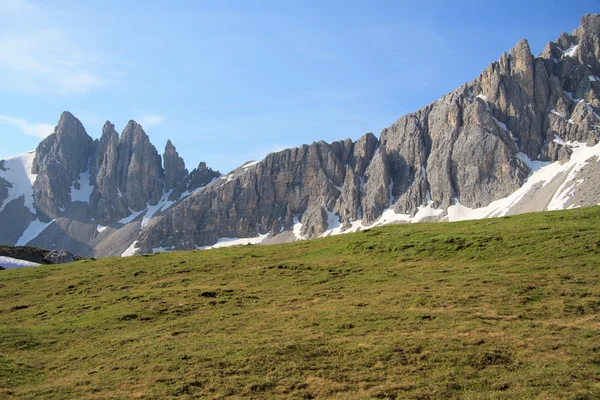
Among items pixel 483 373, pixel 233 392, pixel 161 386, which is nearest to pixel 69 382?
pixel 161 386

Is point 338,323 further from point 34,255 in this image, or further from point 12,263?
point 34,255

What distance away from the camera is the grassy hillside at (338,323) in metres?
17.1

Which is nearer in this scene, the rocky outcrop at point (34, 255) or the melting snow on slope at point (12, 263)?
the melting snow on slope at point (12, 263)

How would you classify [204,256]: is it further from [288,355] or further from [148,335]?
[288,355]

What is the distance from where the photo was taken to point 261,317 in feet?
85.4

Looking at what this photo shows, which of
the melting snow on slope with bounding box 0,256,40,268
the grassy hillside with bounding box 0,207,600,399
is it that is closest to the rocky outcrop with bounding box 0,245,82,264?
the melting snow on slope with bounding box 0,256,40,268

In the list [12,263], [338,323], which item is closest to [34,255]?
→ [12,263]

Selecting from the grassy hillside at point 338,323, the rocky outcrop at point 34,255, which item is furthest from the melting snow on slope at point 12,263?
the grassy hillside at point 338,323

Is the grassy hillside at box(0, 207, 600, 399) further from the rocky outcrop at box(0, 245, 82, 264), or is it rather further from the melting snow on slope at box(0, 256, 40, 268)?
the rocky outcrop at box(0, 245, 82, 264)

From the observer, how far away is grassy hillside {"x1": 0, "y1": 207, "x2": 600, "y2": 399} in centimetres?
1708

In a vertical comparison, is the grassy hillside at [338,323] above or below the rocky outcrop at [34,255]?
below

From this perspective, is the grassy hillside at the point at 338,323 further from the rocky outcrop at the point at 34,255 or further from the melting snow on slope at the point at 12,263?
the rocky outcrop at the point at 34,255

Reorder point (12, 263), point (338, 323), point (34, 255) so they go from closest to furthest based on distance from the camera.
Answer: point (338, 323)
point (12, 263)
point (34, 255)

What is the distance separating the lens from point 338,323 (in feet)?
76.4
